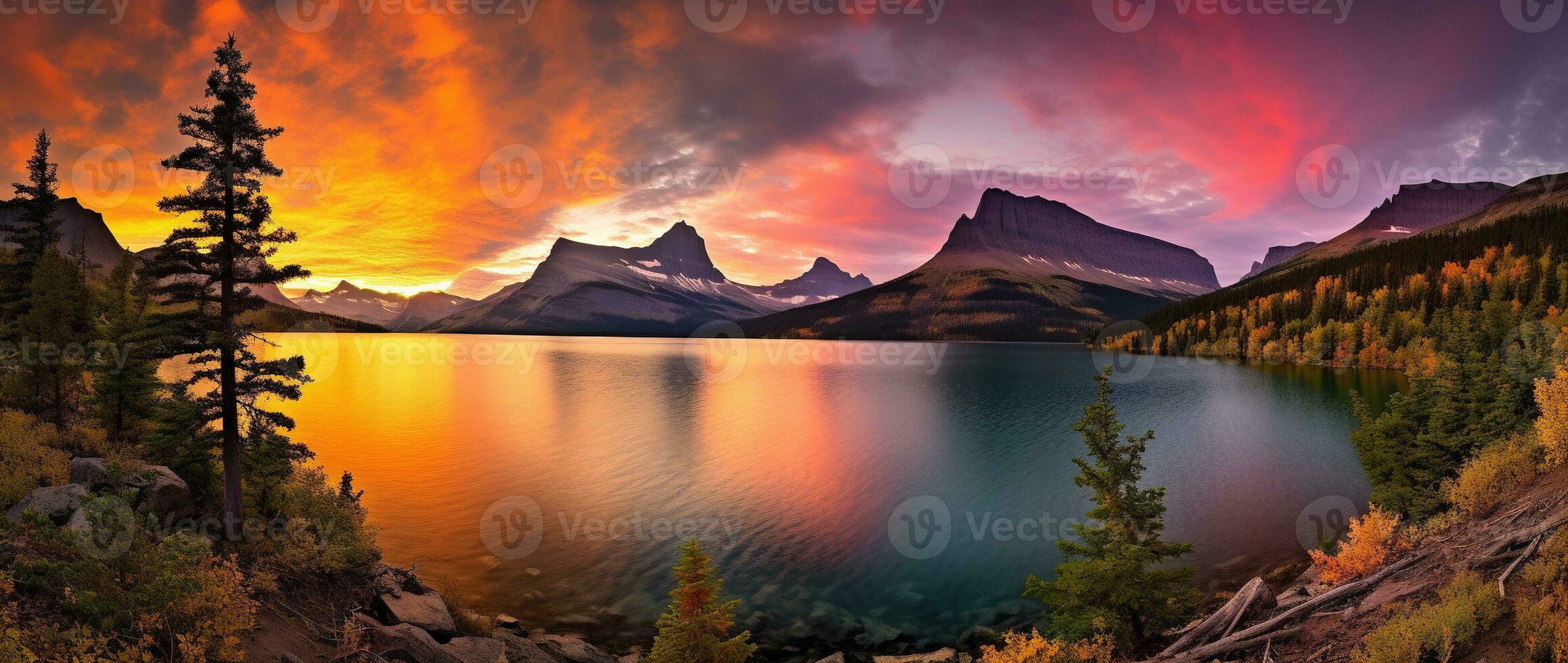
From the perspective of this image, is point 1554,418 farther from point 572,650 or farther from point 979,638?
point 572,650

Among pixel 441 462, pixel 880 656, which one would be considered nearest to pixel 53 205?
pixel 441 462

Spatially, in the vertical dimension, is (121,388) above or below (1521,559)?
above

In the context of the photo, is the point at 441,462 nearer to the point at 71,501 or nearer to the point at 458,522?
the point at 458,522

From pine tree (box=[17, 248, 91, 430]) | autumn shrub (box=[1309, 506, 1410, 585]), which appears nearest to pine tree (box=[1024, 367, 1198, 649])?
autumn shrub (box=[1309, 506, 1410, 585])

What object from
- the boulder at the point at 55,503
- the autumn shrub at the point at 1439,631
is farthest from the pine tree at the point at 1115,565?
the boulder at the point at 55,503

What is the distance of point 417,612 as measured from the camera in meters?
19.7

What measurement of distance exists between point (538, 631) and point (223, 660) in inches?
384

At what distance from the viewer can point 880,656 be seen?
2072 cm

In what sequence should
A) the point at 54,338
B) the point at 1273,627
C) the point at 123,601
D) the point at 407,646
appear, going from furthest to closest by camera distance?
the point at 54,338
the point at 407,646
the point at 1273,627
the point at 123,601

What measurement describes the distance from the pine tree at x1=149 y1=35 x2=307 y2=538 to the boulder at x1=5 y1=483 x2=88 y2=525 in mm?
3846

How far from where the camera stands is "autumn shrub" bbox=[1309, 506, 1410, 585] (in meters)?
18.4

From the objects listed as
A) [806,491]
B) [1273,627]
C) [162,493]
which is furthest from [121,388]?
[1273,627]

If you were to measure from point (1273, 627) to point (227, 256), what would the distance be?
36.3m

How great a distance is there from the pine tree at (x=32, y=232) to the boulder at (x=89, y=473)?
2354cm
